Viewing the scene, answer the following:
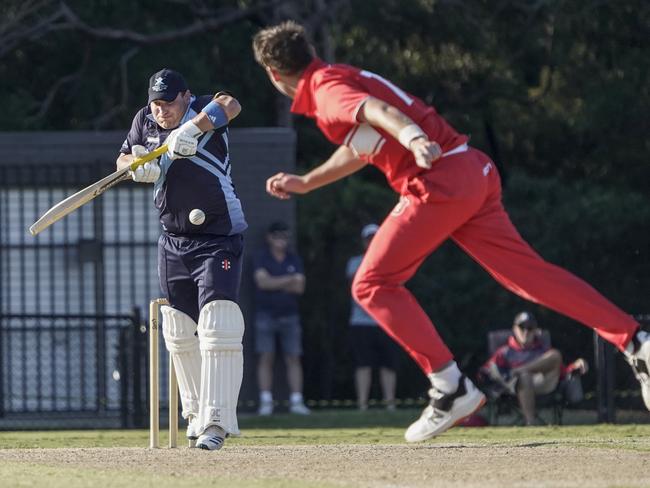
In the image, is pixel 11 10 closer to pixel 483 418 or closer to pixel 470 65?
pixel 470 65

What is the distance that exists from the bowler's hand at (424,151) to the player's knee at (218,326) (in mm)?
1716

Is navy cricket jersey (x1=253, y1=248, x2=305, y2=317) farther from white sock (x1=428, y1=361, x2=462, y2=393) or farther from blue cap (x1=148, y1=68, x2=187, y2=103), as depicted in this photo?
white sock (x1=428, y1=361, x2=462, y2=393)

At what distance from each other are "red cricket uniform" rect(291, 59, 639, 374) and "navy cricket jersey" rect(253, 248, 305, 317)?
8.32 metres

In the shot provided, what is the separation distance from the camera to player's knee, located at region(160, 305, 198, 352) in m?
8.47

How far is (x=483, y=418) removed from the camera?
13.5 metres

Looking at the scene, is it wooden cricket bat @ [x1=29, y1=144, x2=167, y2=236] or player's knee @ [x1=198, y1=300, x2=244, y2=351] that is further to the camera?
wooden cricket bat @ [x1=29, y1=144, x2=167, y2=236]

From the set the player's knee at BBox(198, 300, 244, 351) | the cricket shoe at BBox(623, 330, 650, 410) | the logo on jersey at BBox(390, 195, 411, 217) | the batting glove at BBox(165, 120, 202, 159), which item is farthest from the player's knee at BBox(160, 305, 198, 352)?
the cricket shoe at BBox(623, 330, 650, 410)

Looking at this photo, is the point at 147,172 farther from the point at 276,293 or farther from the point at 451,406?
the point at 276,293

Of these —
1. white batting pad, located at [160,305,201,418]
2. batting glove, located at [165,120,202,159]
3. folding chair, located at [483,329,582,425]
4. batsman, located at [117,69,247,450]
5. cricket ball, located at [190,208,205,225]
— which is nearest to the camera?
batting glove, located at [165,120,202,159]

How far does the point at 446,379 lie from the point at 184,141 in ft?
6.09

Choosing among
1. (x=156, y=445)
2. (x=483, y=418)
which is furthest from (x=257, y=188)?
(x=156, y=445)

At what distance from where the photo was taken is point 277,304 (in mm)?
15836

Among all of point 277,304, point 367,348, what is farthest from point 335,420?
point 367,348

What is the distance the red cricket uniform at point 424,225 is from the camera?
285 inches
